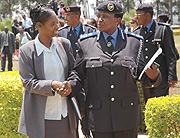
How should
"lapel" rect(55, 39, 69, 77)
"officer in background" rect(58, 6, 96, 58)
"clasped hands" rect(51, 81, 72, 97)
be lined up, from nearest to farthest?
"clasped hands" rect(51, 81, 72, 97)
"lapel" rect(55, 39, 69, 77)
"officer in background" rect(58, 6, 96, 58)

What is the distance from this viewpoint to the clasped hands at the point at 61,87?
10.1 ft

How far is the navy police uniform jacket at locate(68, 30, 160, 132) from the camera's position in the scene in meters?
3.22

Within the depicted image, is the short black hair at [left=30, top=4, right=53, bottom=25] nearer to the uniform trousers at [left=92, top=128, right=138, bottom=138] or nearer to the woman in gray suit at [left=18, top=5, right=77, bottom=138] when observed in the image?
the woman in gray suit at [left=18, top=5, right=77, bottom=138]

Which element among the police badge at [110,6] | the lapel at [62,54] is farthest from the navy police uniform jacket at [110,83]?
the police badge at [110,6]

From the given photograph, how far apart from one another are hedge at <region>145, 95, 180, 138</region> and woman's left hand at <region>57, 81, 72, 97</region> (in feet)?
3.00

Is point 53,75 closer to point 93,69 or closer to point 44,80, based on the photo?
point 44,80

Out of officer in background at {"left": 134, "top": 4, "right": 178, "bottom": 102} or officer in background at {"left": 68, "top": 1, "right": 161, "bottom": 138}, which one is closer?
officer in background at {"left": 68, "top": 1, "right": 161, "bottom": 138}

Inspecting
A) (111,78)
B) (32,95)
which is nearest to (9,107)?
(32,95)

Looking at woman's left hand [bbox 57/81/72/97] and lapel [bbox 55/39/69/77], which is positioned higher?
lapel [bbox 55/39/69/77]

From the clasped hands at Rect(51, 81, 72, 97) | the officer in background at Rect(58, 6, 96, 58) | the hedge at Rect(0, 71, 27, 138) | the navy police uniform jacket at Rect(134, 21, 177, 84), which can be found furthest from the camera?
the officer in background at Rect(58, 6, 96, 58)

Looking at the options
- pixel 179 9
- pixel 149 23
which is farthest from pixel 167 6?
pixel 149 23

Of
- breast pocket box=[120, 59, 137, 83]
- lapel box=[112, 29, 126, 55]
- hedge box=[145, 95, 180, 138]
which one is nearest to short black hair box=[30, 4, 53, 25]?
lapel box=[112, 29, 126, 55]

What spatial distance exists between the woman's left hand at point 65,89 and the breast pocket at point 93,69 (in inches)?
9.8

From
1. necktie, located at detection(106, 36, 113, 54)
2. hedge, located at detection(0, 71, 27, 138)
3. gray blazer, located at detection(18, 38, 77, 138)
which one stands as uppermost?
necktie, located at detection(106, 36, 113, 54)
